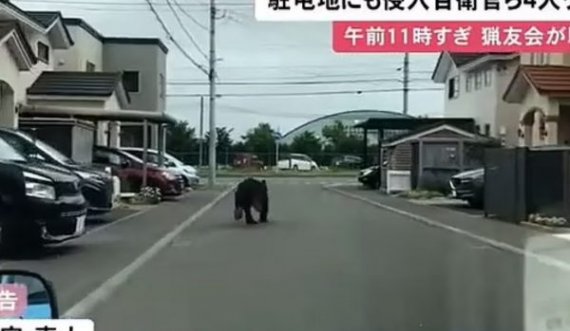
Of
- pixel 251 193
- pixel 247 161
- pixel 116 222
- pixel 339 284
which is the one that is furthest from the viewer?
pixel 339 284

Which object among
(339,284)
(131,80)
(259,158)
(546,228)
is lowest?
(339,284)

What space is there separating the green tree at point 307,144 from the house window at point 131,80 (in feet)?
1.46

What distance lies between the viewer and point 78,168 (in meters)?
2.86

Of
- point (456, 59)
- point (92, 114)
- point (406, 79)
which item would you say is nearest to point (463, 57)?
point (456, 59)

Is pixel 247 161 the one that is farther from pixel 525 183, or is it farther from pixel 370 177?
Result: pixel 525 183

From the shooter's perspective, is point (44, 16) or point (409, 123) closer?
point (44, 16)

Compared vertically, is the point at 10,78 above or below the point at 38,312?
above

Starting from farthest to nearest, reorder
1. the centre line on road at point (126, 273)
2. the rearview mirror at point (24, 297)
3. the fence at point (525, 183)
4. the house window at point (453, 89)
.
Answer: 1. the fence at point (525, 183)
2. the centre line on road at point (126, 273)
3. the house window at point (453, 89)
4. the rearview mirror at point (24, 297)

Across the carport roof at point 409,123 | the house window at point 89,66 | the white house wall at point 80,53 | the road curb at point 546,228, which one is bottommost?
the road curb at point 546,228

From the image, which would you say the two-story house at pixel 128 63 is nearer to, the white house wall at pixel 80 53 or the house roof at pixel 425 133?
the white house wall at pixel 80 53

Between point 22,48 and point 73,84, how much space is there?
0.30 meters

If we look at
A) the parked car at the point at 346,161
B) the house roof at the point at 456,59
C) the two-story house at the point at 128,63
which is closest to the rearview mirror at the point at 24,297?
the two-story house at the point at 128,63

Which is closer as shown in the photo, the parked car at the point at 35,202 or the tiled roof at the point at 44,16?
the parked car at the point at 35,202

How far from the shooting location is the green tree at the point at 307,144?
8.54 feet
